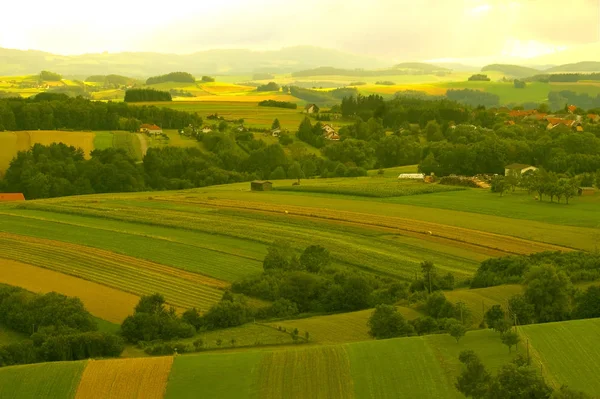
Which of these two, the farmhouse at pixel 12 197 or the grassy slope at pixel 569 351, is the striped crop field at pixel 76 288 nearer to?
the grassy slope at pixel 569 351

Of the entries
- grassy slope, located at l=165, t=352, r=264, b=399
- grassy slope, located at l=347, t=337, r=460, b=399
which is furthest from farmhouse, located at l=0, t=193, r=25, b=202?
grassy slope, located at l=347, t=337, r=460, b=399

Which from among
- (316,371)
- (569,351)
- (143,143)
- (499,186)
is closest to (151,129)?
(143,143)

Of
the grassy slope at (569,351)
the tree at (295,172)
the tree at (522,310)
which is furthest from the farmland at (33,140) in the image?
the grassy slope at (569,351)

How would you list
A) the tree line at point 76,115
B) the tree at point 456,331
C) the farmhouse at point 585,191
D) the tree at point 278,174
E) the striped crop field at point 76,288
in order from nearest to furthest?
the tree at point 456,331 < the striped crop field at point 76,288 < the farmhouse at point 585,191 < the tree at point 278,174 < the tree line at point 76,115

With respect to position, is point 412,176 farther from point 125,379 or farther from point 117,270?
point 125,379

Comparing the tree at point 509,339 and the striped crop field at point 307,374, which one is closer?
the striped crop field at point 307,374

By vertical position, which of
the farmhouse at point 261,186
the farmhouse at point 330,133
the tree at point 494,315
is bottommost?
the farmhouse at point 261,186

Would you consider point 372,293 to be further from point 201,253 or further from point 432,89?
point 432,89

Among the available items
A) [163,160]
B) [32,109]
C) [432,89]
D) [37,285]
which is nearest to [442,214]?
[37,285]
